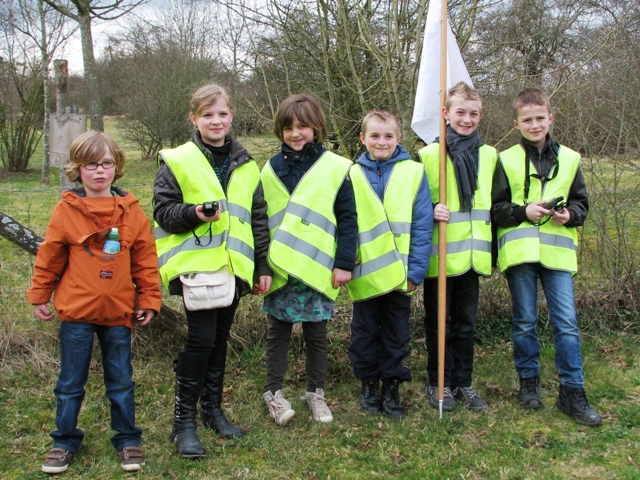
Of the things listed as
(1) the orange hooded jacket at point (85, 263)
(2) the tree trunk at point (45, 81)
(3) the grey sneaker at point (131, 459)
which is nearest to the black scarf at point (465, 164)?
(1) the orange hooded jacket at point (85, 263)

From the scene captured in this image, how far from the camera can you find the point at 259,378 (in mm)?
4344

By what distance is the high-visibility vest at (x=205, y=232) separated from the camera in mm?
3205

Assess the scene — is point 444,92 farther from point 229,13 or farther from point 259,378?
point 229,13

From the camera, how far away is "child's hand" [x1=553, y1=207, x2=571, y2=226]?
11.9 feet

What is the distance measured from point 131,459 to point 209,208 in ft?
4.44

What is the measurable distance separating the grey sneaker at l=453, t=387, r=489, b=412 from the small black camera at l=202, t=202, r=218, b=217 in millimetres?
2046

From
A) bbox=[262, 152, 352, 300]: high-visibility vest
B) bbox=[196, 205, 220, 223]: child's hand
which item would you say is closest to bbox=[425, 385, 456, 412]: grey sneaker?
bbox=[262, 152, 352, 300]: high-visibility vest

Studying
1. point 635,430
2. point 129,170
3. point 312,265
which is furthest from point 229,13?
point 129,170

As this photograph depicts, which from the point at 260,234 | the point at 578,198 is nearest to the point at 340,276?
the point at 260,234

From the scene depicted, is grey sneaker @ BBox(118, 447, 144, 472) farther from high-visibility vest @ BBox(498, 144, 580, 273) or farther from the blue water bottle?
high-visibility vest @ BBox(498, 144, 580, 273)

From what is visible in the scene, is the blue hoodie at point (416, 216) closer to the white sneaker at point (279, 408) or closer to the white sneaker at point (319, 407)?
the white sneaker at point (319, 407)

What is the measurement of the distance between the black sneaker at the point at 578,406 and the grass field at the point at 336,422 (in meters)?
0.05

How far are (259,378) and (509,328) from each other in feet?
7.18

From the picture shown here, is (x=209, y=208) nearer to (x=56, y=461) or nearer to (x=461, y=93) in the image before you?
(x=56, y=461)
